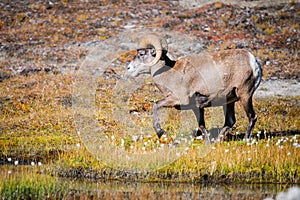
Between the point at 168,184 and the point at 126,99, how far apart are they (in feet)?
39.1

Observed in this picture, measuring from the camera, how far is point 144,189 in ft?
39.0

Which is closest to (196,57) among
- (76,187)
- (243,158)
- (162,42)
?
(162,42)

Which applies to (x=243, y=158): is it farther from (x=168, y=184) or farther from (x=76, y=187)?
(x=76, y=187)

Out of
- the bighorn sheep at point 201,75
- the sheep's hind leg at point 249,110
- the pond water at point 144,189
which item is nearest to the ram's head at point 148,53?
the bighorn sheep at point 201,75

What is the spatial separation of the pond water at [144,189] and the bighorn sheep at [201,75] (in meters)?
3.85

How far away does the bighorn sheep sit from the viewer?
630 inches

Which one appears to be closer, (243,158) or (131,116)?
(243,158)

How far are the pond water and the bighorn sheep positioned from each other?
3.85 m

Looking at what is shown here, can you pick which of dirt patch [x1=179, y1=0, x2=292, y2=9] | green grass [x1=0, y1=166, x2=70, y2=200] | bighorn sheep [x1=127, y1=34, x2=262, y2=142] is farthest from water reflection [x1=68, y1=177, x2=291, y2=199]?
dirt patch [x1=179, y1=0, x2=292, y2=9]

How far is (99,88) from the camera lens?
2606cm

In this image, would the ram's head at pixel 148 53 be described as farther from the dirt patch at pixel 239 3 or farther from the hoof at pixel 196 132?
the dirt patch at pixel 239 3

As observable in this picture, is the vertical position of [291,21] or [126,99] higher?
[291,21]

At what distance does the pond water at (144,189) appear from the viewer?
11.2 meters

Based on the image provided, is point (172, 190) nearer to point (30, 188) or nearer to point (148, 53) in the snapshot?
point (30, 188)
